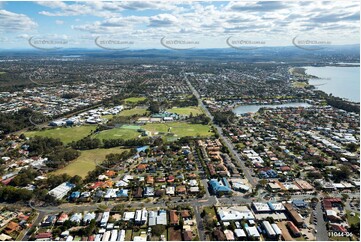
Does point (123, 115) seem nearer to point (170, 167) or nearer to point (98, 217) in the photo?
point (170, 167)

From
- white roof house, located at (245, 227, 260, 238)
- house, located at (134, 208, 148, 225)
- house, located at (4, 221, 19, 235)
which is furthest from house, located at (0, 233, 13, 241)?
white roof house, located at (245, 227, 260, 238)

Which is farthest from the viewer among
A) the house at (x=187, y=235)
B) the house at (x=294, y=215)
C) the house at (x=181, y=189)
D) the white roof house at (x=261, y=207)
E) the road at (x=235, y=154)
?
the road at (x=235, y=154)

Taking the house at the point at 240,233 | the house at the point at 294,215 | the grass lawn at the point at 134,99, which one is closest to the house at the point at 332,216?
the house at the point at 294,215

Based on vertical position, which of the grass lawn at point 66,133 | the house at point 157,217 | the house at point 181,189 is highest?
the house at point 157,217

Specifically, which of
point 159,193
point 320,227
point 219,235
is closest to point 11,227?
point 159,193

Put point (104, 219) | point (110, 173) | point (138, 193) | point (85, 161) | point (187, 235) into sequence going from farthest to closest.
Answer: point (85, 161), point (110, 173), point (138, 193), point (104, 219), point (187, 235)

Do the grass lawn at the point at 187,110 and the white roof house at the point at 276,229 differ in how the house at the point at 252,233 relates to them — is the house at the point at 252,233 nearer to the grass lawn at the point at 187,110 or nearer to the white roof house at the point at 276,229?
the white roof house at the point at 276,229

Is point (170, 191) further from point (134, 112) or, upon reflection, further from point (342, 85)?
point (342, 85)
